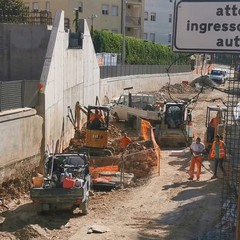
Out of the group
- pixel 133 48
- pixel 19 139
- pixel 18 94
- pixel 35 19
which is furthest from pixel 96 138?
pixel 133 48

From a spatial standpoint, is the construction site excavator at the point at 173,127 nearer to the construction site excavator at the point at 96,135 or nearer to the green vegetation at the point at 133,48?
the construction site excavator at the point at 96,135

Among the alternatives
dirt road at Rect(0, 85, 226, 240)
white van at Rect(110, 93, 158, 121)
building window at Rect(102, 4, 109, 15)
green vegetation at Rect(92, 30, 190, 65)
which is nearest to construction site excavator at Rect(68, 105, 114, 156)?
dirt road at Rect(0, 85, 226, 240)

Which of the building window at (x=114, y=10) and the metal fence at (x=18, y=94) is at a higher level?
the building window at (x=114, y=10)

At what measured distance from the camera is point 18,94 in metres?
18.3

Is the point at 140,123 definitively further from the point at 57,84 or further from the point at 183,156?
the point at 57,84

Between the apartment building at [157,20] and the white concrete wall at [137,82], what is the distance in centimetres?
1132

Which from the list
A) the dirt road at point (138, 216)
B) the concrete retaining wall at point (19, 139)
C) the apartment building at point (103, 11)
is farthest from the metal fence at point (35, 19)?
the apartment building at point (103, 11)

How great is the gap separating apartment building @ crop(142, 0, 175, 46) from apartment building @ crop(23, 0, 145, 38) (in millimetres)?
1309

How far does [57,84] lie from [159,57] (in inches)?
1653

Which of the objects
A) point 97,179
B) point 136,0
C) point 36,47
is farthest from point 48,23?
point 136,0

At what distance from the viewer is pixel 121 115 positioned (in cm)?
3188

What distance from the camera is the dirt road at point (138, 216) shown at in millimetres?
13078

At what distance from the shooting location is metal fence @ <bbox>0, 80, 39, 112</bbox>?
17469mm

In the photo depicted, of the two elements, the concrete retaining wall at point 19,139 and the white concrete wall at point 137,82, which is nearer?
the concrete retaining wall at point 19,139
